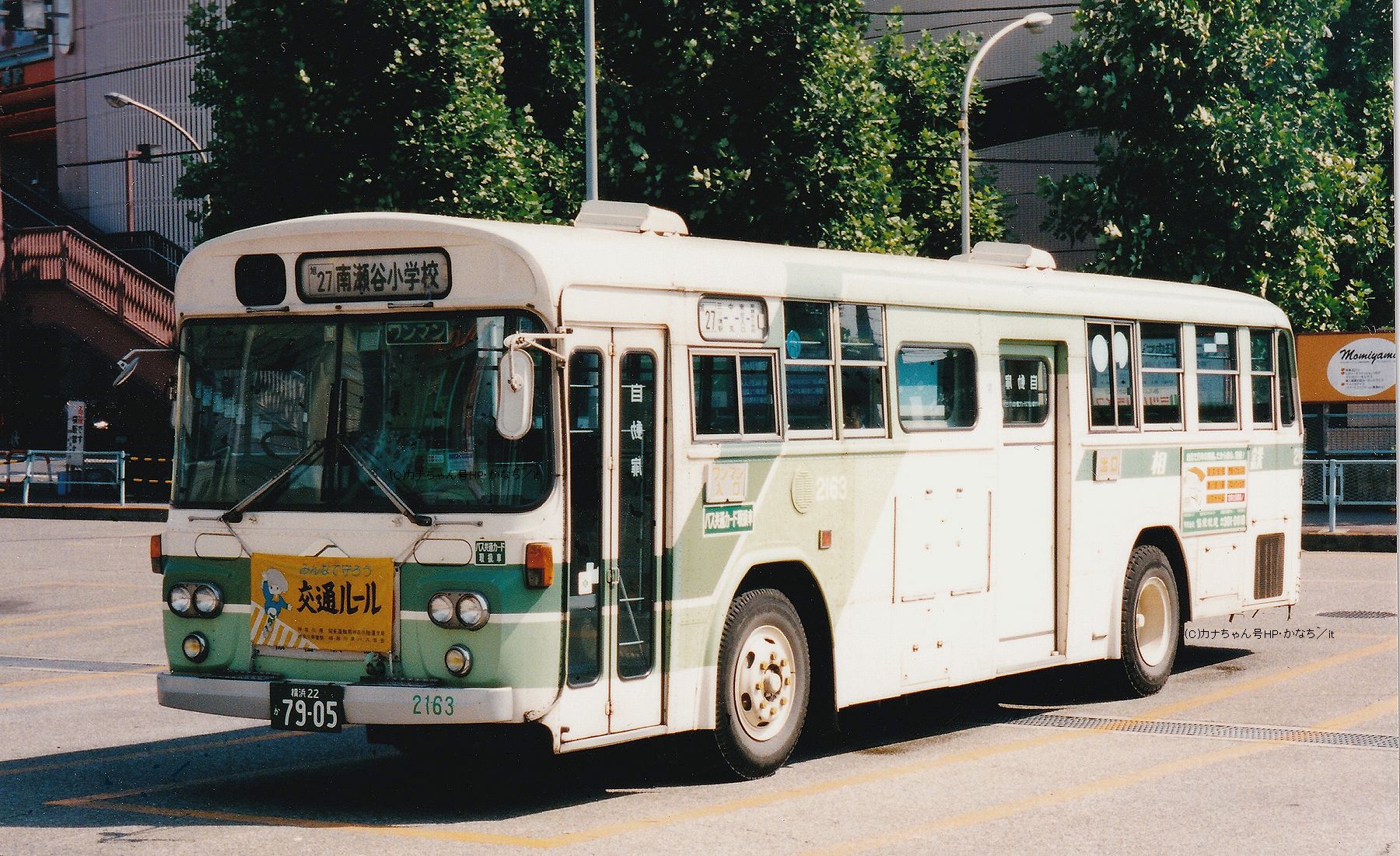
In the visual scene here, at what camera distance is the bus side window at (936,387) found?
10289 millimetres

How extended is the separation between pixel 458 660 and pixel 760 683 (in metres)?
1.91

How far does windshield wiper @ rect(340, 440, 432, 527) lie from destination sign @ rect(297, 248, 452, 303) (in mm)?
716

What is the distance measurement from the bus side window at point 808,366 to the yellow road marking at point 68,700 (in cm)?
539

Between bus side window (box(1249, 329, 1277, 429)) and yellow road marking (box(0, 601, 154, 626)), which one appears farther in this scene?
yellow road marking (box(0, 601, 154, 626))

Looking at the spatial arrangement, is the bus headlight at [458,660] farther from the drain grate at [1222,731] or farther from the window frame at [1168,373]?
the window frame at [1168,373]

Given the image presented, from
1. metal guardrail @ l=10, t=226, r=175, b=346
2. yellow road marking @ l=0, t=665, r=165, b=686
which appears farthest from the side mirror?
metal guardrail @ l=10, t=226, r=175, b=346

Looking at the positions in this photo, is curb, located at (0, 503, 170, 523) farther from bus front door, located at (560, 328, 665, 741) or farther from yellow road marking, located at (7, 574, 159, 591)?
bus front door, located at (560, 328, 665, 741)

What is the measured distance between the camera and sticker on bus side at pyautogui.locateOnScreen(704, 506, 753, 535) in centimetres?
884

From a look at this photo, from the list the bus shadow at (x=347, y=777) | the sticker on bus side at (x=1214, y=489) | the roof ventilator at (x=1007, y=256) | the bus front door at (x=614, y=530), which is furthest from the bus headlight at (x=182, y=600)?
the sticker on bus side at (x=1214, y=489)

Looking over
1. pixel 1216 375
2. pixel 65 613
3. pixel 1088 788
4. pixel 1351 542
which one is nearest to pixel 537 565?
pixel 1088 788

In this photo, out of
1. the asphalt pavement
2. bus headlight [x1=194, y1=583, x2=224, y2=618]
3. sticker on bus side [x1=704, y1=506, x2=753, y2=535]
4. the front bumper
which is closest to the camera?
the asphalt pavement

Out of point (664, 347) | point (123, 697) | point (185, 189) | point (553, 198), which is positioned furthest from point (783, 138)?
point (664, 347)

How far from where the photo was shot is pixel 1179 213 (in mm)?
30328

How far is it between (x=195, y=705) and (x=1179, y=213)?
977 inches
